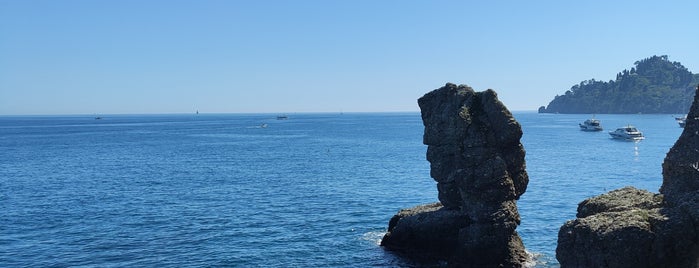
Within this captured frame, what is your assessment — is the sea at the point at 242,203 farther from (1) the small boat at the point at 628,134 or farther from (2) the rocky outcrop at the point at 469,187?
(1) the small boat at the point at 628,134

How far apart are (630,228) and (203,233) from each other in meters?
35.7

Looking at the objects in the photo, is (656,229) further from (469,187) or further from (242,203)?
(242,203)

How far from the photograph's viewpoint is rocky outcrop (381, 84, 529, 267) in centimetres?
3838

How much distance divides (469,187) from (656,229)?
1532cm

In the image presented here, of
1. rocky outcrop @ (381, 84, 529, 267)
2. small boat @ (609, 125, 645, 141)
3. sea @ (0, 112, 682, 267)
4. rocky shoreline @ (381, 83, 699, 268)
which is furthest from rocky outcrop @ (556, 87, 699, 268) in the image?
small boat @ (609, 125, 645, 141)

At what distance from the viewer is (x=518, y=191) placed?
42.2m

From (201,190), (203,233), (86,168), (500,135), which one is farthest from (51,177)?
(500,135)

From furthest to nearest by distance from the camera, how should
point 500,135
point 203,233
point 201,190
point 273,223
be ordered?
point 201,190, point 273,223, point 203,233, point 500,135

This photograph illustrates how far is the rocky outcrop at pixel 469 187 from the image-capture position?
3838 cm

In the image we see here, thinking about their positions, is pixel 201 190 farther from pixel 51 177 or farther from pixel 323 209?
pixel 51 177

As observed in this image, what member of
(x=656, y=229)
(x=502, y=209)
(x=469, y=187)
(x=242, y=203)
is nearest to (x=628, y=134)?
(x=242, y=203)

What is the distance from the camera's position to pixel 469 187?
3947cm

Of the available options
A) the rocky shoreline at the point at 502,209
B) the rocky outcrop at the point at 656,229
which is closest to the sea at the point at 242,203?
the rocky shoreline at the point at 502,209

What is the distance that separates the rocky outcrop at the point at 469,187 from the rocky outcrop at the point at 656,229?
35.5ft
